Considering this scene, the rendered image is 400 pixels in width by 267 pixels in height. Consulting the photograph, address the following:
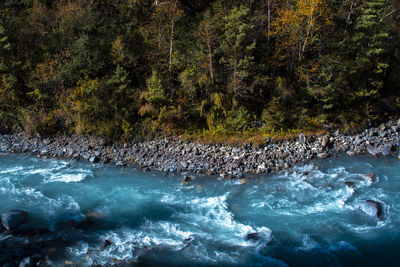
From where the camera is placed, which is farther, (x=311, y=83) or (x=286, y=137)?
(x=311, y=83)

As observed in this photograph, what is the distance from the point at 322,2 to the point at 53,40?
748 inches

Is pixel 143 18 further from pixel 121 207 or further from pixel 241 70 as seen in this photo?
pixel 121 207

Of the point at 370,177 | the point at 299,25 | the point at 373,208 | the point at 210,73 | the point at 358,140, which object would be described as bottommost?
the point at 373,208

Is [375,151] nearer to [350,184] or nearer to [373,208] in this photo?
[350,184]

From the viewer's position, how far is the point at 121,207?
11.9 m

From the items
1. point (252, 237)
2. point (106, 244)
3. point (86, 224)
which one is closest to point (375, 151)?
point (252, 237)

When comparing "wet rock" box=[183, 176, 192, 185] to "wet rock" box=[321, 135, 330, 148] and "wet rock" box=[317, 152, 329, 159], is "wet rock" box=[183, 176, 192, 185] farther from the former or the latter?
"wet rock" box=[321, 135, 330, 148]

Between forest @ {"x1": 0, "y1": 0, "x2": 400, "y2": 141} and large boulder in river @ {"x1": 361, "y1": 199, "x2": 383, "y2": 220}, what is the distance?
6813 millimetres

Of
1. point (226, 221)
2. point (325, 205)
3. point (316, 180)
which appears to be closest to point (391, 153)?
point (316, 180)

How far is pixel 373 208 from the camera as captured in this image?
35.3ft

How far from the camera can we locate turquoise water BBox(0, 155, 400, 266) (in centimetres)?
905

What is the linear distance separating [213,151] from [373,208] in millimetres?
8205

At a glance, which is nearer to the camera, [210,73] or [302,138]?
[302,138]

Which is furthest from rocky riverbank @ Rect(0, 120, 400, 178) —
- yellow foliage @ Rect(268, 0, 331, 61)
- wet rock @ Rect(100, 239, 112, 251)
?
yellow foliage @ Rect(268, 0, 331, 61)
